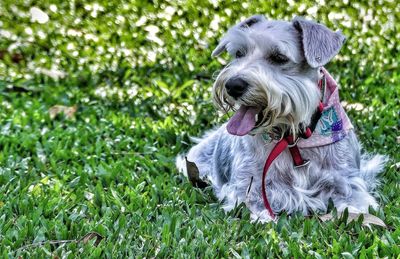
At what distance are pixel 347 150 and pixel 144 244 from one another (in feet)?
5.27

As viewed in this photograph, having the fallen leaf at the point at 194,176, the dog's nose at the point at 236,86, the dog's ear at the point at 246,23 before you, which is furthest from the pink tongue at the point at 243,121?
the fallen leaf at the point at 194,176

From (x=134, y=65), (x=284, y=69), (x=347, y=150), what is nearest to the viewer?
(x=284, y=69)

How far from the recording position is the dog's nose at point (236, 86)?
5.15 meters

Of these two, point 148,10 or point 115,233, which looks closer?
point 115,233

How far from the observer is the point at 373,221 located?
17.1 feet

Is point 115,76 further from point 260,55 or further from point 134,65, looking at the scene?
point 260,55

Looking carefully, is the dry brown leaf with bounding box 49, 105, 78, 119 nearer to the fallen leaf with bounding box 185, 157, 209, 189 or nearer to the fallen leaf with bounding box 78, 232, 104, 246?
the fallen leaf with bounding box 185, 157, 209, 189

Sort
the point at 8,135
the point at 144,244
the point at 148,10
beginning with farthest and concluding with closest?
the point at 148,10
the point at 8,135
the point at 144,244

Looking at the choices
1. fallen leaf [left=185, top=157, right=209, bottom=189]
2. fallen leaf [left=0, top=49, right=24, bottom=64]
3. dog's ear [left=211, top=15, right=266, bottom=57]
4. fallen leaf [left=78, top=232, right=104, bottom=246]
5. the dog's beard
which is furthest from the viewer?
fallen leaf [left=0, top=49, right=24, bottom=64]

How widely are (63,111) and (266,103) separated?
342cm

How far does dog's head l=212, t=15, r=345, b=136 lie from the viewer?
5168 mm

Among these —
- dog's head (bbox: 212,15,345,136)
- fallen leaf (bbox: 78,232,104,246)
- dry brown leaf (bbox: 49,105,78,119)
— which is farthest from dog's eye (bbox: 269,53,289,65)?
dry brown leaf (bbox: 49,105,78,119)

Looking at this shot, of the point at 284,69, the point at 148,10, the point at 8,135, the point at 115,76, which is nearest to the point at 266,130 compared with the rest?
the point at 284,69

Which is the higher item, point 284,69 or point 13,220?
point 284,69
